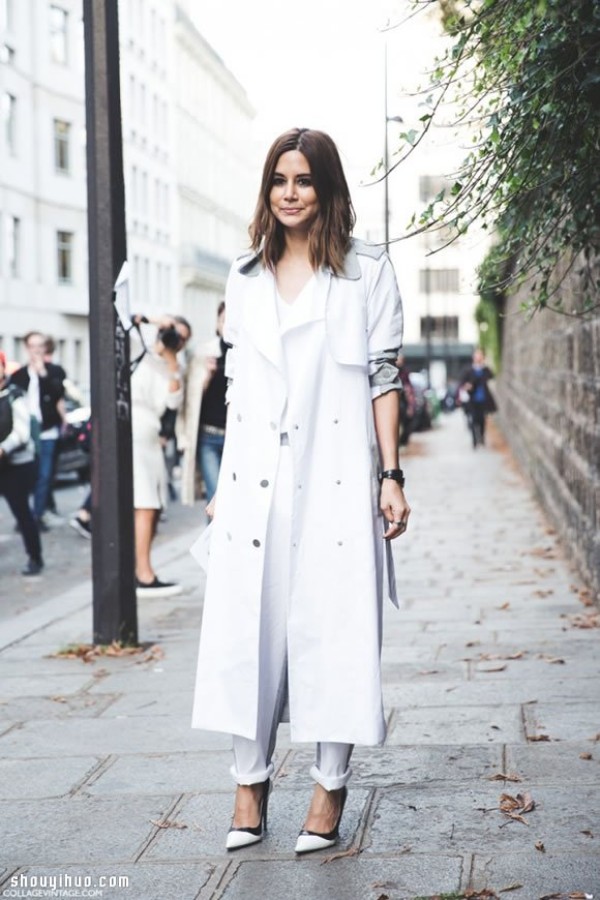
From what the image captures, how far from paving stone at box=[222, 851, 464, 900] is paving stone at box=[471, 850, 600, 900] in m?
0.07

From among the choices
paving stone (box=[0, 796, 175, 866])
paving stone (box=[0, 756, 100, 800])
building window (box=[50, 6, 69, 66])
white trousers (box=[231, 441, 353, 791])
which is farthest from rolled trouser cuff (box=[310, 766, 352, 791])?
building window (box=[50, 6, 69, 66])

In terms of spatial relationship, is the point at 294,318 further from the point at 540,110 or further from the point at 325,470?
the point at 540,110

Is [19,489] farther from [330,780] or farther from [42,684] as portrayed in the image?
[330,780]

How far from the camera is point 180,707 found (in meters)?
6.23

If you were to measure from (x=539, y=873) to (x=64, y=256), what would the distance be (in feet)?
157

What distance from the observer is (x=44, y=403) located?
49.1ft

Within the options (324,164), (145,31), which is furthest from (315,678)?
(145,31)

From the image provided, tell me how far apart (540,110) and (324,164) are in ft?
2.85

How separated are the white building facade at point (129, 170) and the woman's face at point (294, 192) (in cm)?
2217

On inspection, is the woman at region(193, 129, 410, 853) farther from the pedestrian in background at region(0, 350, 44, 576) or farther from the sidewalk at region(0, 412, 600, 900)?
the pedestrian in background at region(0, 350, 44, 576)

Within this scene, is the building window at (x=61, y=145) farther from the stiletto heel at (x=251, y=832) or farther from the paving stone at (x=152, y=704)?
the stiletto heel at (x=251, y=832)

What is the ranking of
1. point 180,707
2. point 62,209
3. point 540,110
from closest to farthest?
point 540,110, point 180,707, point 62,209

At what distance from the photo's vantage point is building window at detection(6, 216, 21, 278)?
4469 cm

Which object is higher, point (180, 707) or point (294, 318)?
point (294, 318)
